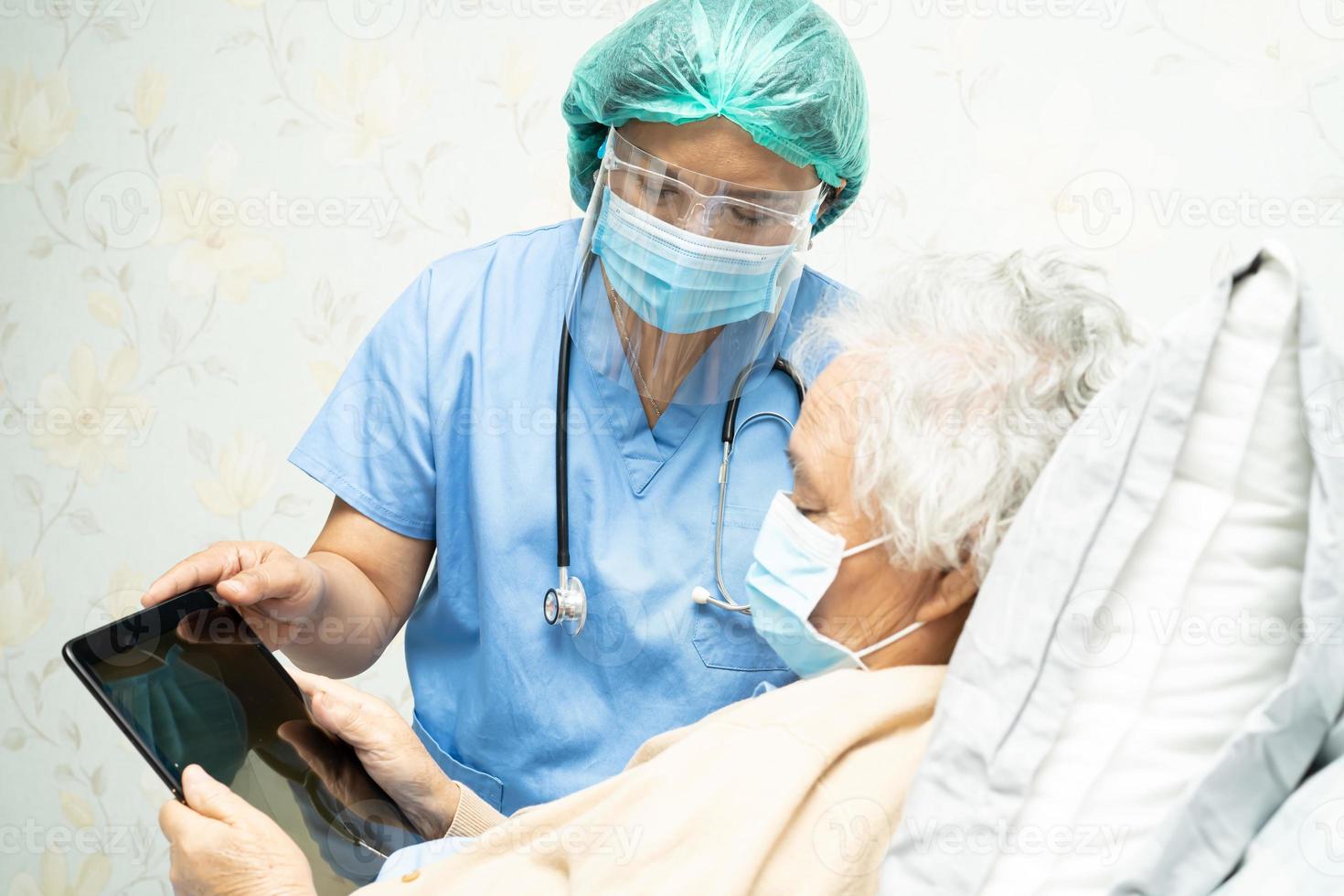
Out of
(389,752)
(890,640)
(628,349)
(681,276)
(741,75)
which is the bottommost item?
(389,752)

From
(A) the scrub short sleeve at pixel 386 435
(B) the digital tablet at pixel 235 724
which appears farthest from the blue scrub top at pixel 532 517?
(B) the digital tablet at pixel 235 724

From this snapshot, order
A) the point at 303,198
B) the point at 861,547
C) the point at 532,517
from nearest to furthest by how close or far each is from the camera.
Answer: the point at 861,547 < the point at 532,517 < the point at 303,198

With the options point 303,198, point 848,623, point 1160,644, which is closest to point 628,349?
point 848,623

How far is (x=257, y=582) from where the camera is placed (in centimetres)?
101

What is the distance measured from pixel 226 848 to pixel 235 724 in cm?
14

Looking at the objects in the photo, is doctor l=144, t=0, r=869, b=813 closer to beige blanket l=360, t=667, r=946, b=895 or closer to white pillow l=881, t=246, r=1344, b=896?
beige blanket l=360, t=667, r=946, b=895

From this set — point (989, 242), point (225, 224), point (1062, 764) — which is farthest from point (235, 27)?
point (1062, 764)

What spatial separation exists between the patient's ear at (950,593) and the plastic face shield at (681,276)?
15.7 inches

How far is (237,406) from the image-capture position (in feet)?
6.11

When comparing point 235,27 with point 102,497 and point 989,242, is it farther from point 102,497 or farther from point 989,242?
point 989,242

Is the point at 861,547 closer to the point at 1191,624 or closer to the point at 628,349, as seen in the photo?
the point at 1191,624

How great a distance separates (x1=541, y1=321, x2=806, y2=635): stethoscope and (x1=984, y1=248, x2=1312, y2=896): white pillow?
17.9 inches

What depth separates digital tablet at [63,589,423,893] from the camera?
0.85 m

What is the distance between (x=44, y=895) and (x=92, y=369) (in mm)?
1037
